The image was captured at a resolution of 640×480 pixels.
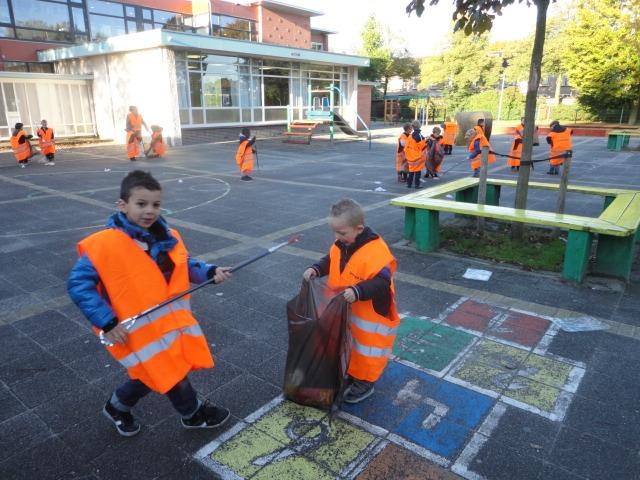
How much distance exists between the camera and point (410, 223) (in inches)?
274

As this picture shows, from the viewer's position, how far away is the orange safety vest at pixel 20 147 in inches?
581

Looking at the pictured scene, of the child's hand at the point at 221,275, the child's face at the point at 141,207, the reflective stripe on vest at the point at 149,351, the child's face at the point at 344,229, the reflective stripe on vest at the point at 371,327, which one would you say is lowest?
the reflective stripe on vest at the point at 371,327

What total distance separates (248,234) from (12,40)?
22868 millimetres

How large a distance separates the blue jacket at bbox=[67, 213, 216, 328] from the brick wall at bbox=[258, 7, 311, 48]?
111ft

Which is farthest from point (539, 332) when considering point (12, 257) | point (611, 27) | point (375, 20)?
point (375, 20)

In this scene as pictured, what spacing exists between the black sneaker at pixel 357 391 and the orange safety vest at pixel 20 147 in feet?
51.3

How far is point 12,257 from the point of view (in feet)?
20.8

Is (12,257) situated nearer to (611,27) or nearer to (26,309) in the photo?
(26,309)

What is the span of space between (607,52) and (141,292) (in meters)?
38.2

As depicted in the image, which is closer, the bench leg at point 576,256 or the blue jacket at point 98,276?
the blue jacket at point 98,276

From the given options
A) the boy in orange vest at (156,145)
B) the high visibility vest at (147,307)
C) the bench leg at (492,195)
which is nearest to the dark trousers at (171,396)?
the high visibility vest at (147,307)

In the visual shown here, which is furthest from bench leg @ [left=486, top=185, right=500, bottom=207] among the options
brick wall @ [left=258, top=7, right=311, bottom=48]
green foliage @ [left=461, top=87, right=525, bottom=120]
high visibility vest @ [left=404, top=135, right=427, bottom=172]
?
green foliage @ [left=461, top=87, right=525, bottom=120]

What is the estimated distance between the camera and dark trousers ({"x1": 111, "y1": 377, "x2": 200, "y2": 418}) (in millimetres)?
2740

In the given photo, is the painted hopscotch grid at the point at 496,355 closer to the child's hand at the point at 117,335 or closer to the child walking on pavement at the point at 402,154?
the child's hand at the point at 117,335
